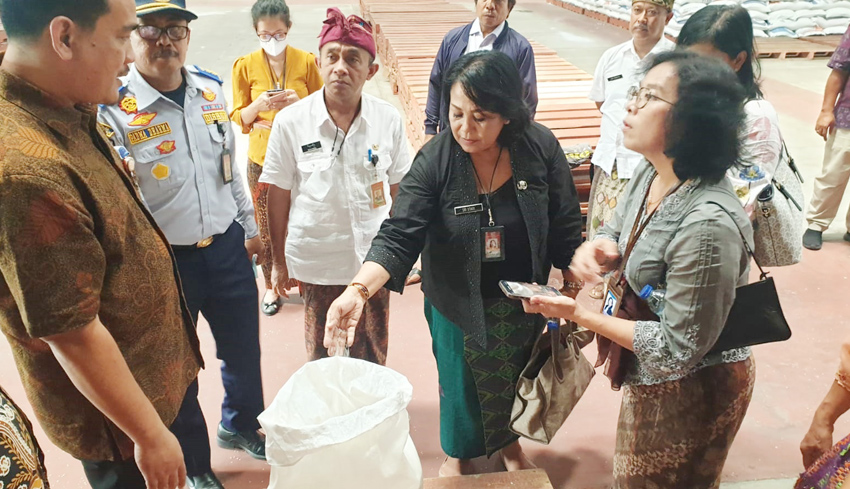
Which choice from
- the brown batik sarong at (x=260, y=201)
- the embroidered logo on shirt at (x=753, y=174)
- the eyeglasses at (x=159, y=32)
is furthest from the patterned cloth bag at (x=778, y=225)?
the brown batik sarong at (x=260, y=201)

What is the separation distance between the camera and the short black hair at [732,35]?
224cm

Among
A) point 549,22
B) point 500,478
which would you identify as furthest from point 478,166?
point 549,22

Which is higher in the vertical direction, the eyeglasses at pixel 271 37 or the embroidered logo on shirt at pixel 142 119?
the eyeglasses at pixel 271 37

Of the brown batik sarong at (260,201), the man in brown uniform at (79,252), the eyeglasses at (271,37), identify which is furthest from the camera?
the brown batik sarong at (260,201)

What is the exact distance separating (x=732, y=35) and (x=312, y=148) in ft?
5.40

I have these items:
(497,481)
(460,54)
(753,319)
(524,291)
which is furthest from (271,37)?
(753,319)

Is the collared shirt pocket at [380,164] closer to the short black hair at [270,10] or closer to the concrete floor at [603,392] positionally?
the concrete floor at [603,392]

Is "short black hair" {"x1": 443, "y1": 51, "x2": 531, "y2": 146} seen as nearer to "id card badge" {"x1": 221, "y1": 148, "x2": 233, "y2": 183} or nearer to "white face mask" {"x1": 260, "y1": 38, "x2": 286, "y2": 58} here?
"id card badge" {"x1": 221, "y1": 148, "x2": 233, "y2": 183}

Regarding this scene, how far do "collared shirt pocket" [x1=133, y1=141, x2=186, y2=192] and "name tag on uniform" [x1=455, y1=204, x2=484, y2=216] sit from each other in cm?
95

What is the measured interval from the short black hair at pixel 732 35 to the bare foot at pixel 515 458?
5.30 feet

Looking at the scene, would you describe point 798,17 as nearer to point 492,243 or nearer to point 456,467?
point 492,243

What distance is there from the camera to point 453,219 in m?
1.89

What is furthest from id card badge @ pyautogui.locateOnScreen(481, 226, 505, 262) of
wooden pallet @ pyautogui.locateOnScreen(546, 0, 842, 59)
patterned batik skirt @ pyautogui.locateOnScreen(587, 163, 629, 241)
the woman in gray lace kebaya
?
wooden pallet @ pyautogui.locateOnScreen(546, 0, 842, 59)

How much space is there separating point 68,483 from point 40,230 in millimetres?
1710
